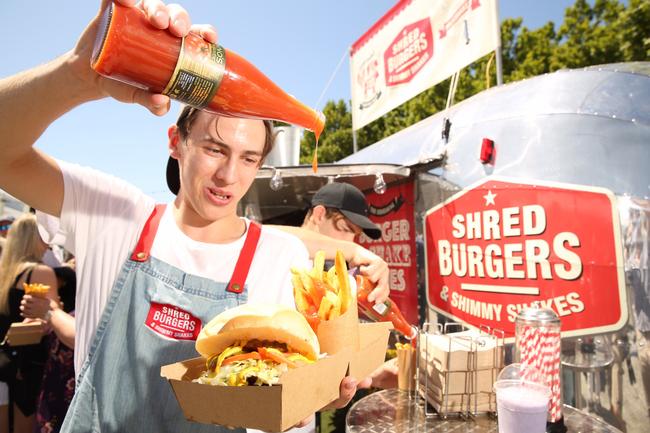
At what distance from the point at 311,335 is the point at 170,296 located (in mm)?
622

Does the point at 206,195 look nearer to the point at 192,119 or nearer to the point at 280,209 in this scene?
the point at 192,119

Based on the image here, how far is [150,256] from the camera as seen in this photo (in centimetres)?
164

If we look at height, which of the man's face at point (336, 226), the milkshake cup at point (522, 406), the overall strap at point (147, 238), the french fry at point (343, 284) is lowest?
the milkshake cup at point (522, 406)

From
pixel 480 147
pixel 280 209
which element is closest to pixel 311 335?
pixel 480 147

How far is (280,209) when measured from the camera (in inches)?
335

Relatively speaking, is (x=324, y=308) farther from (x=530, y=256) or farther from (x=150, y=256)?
(x=530, y=256)

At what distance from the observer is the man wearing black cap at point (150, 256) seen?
4.86 feet

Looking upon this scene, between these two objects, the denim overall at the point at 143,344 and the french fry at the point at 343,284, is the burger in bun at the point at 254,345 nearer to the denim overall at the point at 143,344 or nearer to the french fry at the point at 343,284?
the french fry at the point at 343,284

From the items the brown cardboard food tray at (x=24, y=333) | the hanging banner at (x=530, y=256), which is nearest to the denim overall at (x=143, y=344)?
the brown cardboard food tray at (x=24, y=333)

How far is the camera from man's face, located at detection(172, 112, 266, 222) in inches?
64.8

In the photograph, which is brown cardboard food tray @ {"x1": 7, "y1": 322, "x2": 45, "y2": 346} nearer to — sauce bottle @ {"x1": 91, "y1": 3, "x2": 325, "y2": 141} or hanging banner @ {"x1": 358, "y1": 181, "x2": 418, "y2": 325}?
sauce bottle @ {"x1": 91, "y1": 3, "x2": 325, "y2": 141}

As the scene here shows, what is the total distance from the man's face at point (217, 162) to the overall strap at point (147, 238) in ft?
0.61

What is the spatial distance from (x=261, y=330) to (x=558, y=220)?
2724mm

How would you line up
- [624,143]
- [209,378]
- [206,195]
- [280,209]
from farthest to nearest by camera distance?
[280,209]
[624,143]
[206,195]
[209,378]
